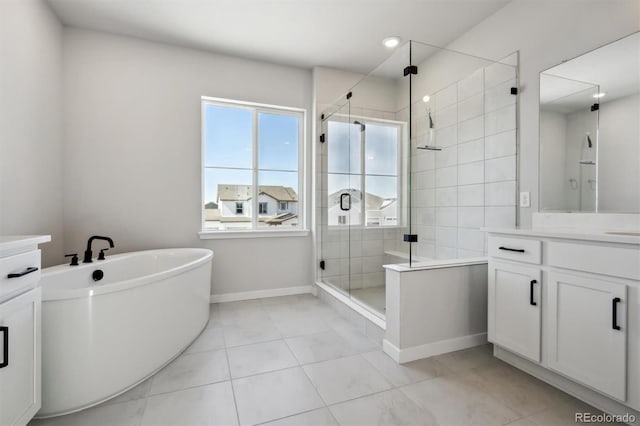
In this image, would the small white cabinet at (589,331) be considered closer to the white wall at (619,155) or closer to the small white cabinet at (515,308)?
the small white cabinet at (515,308)

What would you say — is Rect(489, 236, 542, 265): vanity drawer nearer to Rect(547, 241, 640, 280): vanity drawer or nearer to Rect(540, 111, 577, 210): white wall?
Rect(547, 241, 640, 280): vanity drawer

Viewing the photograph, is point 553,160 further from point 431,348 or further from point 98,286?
point 98,286

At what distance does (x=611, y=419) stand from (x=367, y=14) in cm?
304

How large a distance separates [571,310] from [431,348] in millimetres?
845

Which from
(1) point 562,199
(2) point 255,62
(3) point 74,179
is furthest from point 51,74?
(1) point 562,199

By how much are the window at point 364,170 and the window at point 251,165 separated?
0.48 m

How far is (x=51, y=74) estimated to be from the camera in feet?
8.13

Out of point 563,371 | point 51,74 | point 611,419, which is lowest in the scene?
point 611,419

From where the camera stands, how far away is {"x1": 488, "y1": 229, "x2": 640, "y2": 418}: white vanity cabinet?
4.28 feet

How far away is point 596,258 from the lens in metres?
1.41

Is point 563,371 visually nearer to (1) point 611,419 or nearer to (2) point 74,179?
(1) point 611,419

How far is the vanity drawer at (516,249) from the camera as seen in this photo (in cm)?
168

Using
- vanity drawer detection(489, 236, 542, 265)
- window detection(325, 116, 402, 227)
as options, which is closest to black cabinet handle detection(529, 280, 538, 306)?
vanity drawer detection(489, 236, 542, 265)

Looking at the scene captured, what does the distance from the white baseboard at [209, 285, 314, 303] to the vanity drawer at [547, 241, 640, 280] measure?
2.51 m
